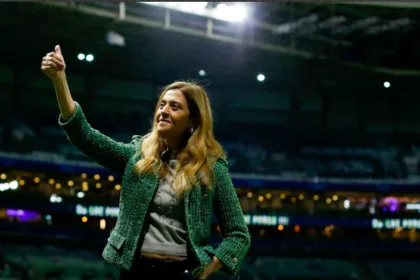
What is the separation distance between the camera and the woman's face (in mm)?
1354

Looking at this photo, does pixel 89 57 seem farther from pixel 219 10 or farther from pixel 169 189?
pixel 169 189

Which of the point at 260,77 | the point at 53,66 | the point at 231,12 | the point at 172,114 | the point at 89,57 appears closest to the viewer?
the point at 53,66

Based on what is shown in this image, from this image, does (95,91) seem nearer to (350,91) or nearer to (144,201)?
(350,91)

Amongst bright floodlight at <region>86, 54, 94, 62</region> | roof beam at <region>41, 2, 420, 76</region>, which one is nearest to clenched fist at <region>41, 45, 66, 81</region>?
roof beam at <region>41, 2, 420, 76</region>

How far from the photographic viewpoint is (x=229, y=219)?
4.53ft

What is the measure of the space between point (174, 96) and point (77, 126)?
23 centimetres

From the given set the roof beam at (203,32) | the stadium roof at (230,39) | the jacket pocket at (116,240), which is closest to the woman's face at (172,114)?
the jacket pocket at (116,240)

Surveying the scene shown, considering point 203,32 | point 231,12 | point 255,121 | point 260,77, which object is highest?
point 231,12

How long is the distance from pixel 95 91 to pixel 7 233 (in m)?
3.52

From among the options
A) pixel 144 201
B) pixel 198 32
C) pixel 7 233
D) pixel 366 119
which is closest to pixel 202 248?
pixel 144 201

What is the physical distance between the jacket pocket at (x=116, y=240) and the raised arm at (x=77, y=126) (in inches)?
5.7

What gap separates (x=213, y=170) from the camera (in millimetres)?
1363

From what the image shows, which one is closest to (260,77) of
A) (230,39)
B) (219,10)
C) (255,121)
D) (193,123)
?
(255,121)

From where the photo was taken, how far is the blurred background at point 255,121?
41.3ft
